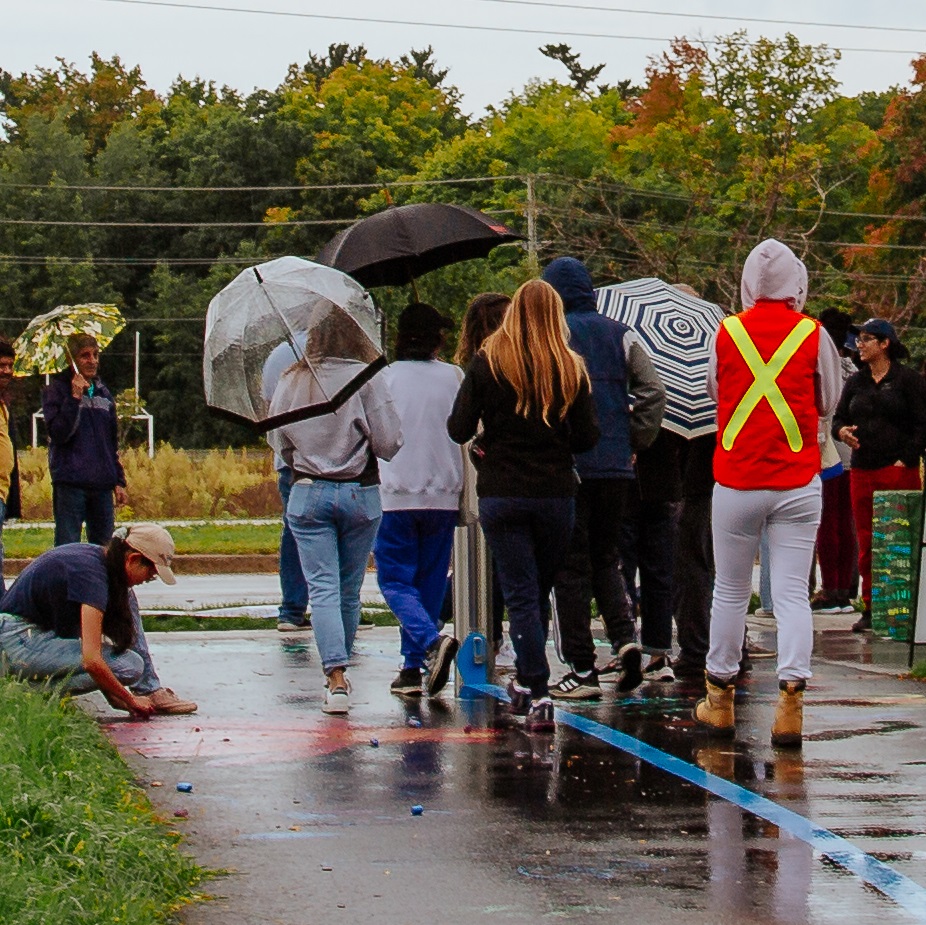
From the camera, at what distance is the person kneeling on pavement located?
8289mm

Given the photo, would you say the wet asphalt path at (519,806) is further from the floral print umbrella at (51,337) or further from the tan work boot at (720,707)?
the floral print umbrella at (51,337)

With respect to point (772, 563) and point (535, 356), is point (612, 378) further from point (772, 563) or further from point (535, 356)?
point (772, 563)

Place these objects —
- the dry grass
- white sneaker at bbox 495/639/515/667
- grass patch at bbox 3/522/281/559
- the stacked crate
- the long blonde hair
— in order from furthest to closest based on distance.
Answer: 1. the dry grass
2. grass patch at bbox 3/522/281/559
3. the stacked crate
4. white sneaker at bbox 495/639/515/667
5. the long blonde hair

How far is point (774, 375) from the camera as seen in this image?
7.87m

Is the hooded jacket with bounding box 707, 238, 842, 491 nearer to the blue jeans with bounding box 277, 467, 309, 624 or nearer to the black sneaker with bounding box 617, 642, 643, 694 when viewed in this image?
the black sneaker with bounding box 617, 642, 643, 694

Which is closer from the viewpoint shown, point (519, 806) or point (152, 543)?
point (519, 806)

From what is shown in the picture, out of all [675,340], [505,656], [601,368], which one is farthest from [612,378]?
[505,656]

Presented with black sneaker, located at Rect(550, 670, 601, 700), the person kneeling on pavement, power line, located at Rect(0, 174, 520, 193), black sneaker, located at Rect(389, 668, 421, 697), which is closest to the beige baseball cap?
the person kneeling on pavement

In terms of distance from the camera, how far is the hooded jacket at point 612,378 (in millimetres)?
9156

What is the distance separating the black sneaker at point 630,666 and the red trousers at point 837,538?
463 cm

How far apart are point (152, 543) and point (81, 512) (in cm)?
494

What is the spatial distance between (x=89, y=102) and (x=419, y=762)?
84.2 meters

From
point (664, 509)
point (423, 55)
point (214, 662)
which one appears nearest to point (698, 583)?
point (664, 509)

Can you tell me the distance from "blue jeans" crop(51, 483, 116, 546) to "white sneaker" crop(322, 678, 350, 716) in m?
4.47
